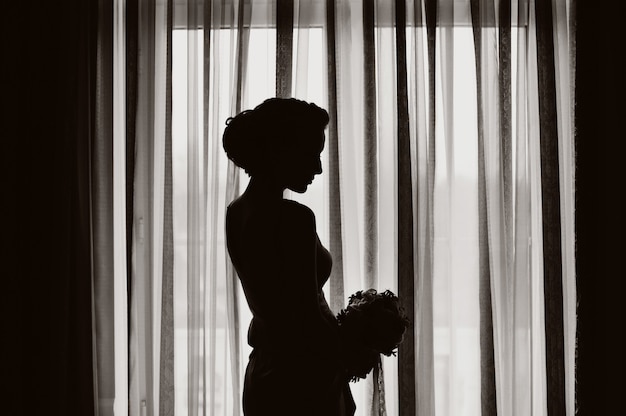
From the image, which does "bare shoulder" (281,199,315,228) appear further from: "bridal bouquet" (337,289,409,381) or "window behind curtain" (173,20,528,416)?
"window behind curtain" (173,20,528,416)

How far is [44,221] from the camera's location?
8.73ft

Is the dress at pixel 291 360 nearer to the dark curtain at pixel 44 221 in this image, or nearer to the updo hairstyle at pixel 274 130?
the updo hairstyle at pixel 274 130

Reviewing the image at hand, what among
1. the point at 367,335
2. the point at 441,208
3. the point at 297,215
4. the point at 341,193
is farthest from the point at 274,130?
the point at 441,208

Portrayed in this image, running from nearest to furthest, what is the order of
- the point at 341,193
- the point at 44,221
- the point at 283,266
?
the point at 283,266 → the point at 44,221 → the point at 341,193

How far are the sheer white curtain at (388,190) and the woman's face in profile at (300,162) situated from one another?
1.11 m

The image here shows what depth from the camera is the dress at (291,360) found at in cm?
158

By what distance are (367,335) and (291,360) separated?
20 cm

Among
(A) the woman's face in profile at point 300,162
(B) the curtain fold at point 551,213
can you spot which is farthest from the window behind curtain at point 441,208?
(A) the woman's face in profile at point 300,162

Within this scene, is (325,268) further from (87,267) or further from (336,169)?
(87,267)

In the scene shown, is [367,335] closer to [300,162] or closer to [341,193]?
[300,162]

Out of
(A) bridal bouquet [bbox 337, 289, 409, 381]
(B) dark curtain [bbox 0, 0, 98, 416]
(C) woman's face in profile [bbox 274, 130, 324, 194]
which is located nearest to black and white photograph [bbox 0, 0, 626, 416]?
(B) dark curtain [bbox 0, 0, 98, 416]

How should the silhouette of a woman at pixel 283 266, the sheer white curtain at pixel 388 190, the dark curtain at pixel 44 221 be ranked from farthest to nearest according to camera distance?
the sheer white curtain at pixel 388 190
the dark curtain at pixel 44 221
the silhouette of a woman at pixel 283 266
